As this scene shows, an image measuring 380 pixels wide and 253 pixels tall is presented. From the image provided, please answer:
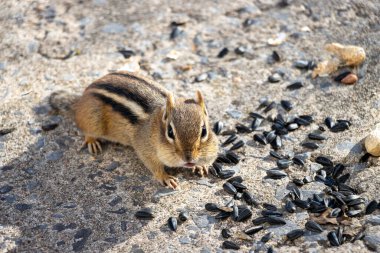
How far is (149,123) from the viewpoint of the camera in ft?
16.4

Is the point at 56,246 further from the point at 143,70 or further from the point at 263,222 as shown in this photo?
the point at 143,70

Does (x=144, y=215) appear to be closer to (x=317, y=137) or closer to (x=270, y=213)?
(x=270, y=213)

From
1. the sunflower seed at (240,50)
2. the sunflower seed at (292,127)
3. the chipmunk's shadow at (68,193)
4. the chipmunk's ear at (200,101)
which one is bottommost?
the chipmunk's shadow at (68,193)

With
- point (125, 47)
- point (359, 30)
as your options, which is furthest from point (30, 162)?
point (359, 30)

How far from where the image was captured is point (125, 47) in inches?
253

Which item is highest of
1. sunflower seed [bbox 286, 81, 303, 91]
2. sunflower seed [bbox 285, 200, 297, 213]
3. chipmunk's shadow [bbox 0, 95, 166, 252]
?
sunflower seed [bbox 286, 81, 303, 91]

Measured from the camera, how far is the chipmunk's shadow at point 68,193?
4387 mm

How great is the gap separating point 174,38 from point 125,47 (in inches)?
20.8

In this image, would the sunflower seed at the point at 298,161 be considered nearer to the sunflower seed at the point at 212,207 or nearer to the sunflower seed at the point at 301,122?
the sunflower seed at the point at 301,122

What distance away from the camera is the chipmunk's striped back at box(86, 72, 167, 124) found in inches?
201

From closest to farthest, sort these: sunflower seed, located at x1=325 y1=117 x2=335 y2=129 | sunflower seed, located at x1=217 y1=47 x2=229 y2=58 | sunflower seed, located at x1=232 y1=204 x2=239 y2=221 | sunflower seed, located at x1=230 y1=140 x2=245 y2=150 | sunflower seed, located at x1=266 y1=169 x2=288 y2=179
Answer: sunflower seed, located at x1=232 y1=204 x2=239 y2=221, sunflower seed, located at x1=266 y1=169 x2=288 y2=179, sunflower seed, located at x1=230 y1=140 x2=245 y2=150, sunflower seed, located at x1=325 y1=117 x2=335 y2=129, sunflower seed, located at x1=217 y1=47 x2=229 y2=58

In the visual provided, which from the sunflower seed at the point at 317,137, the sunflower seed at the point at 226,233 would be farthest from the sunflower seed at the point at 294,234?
the sunflower seed at the point at 317,137

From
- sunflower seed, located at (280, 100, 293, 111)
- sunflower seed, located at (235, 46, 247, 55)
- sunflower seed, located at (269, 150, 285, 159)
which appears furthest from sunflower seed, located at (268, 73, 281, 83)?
sunflower seed, located at (269, 150, 285, 159)

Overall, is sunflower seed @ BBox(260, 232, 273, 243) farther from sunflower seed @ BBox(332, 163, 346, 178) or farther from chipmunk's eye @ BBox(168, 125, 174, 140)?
chipmunk's eye @ BBox(168, 125, 174, 140)
